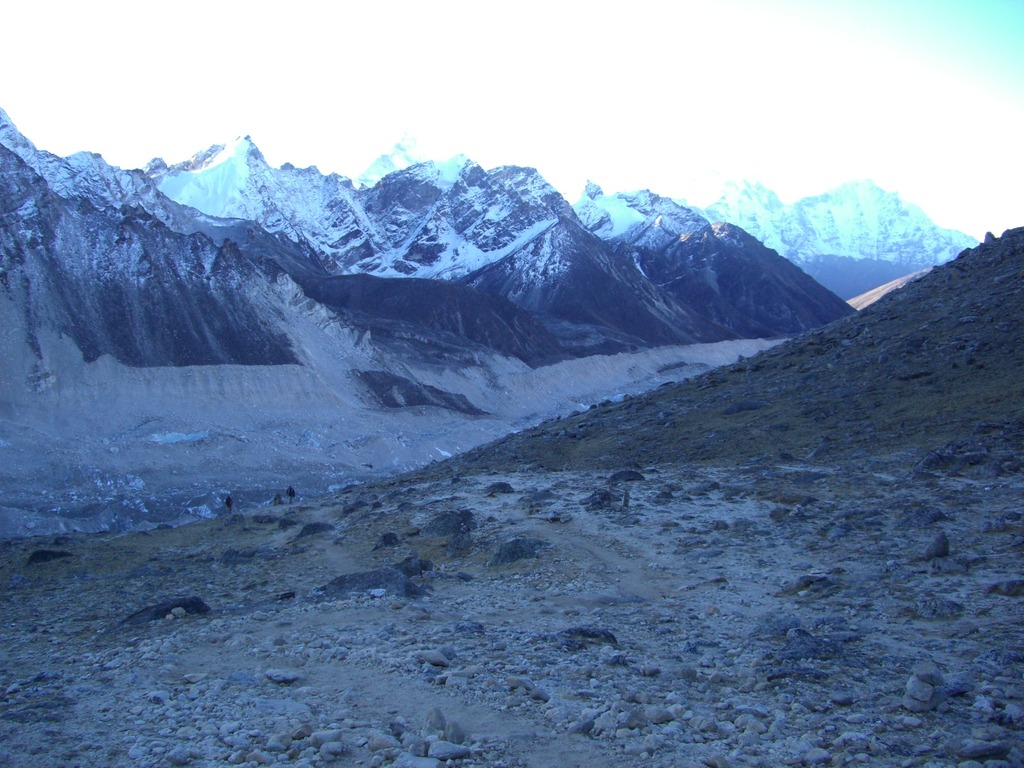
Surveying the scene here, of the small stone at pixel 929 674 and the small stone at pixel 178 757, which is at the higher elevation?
the small stone at pixel 178 757

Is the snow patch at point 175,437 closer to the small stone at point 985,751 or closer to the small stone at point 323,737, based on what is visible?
the small stone at point 323,737

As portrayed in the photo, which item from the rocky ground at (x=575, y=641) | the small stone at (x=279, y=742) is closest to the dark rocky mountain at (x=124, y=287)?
the rocky ground at (x=575, y=641)

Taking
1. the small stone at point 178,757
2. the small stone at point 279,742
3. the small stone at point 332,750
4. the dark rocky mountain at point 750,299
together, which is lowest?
the small stone at point 332,750

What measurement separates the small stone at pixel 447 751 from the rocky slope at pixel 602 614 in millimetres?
21

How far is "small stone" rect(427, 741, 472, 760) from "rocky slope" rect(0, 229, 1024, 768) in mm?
21

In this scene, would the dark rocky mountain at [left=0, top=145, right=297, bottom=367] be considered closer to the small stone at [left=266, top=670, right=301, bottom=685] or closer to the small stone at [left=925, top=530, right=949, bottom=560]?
the small stone at [left=266, top=670, right=301, bottom=685]

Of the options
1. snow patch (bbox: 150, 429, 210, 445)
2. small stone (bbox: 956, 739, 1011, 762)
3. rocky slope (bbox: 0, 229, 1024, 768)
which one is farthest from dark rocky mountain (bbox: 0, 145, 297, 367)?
small stone (bbox: 956, 739, 1011, 762)

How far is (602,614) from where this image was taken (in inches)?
511

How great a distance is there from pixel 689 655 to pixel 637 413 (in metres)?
24.9

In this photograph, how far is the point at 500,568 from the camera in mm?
16781

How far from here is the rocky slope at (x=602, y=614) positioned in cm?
823

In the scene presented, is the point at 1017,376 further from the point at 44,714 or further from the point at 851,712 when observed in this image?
the point at 44,714

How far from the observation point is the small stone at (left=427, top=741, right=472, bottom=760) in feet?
25.3

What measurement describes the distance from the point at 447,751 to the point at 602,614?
5.58 meters
